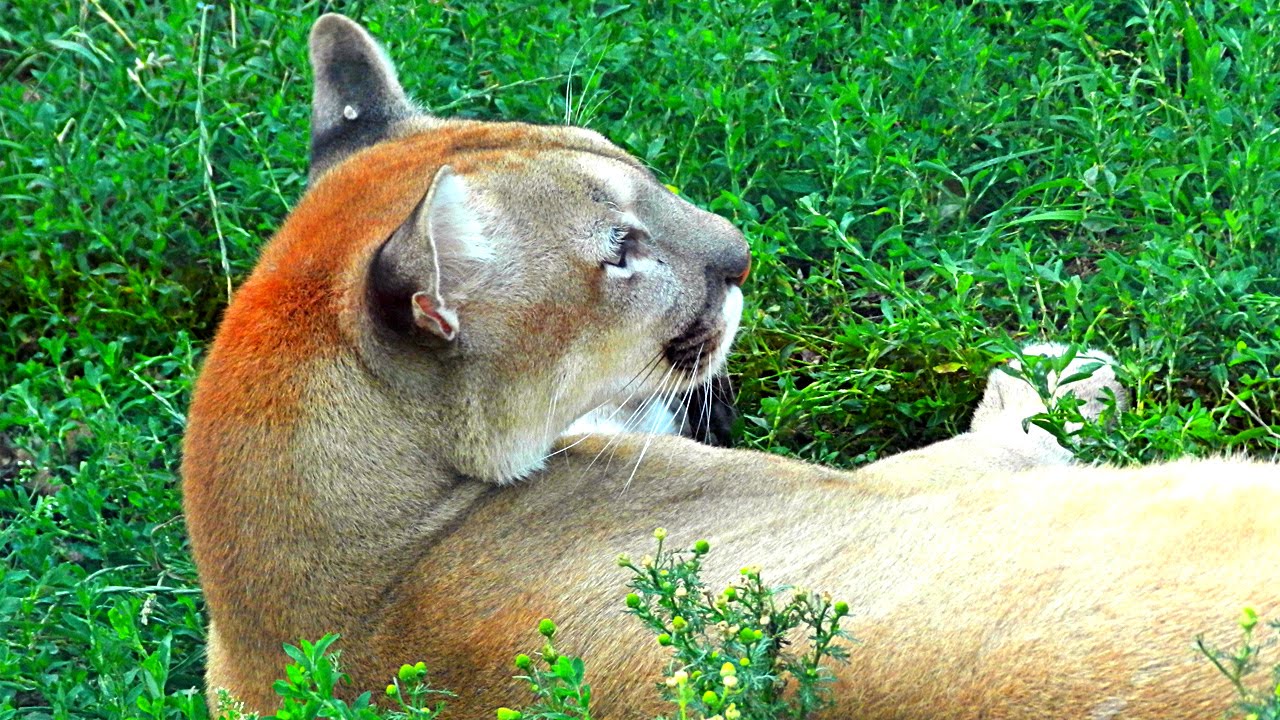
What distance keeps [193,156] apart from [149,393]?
1.29 m

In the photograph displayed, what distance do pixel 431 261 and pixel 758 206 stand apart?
9.30 feet

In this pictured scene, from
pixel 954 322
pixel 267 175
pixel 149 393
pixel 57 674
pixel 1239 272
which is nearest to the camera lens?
pixel 57 674

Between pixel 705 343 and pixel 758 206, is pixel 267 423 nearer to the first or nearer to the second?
pixel 705 343

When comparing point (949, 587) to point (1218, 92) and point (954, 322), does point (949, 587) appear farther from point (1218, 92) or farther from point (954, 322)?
point (1218, 92)

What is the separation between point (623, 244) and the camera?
16.4 ft

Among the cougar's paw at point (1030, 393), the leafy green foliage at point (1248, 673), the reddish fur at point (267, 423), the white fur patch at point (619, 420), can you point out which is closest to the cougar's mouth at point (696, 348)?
the white fur patch at point (619, 420)

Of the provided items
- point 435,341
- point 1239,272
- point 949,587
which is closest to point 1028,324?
point 1239,272

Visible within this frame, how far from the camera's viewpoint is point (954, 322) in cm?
609

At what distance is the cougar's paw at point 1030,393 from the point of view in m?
5.77

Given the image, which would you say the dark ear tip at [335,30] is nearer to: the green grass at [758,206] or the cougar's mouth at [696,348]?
the green grass at [758,206]

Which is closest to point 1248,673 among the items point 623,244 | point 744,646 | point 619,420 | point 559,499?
point 744,646

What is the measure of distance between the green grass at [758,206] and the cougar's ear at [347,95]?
1180 mm

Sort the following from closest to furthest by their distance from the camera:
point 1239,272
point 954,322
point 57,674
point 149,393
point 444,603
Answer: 1. point 444,603
2. point 57,674
3. point 1239,272
4. point 954,322
5. point 149,393

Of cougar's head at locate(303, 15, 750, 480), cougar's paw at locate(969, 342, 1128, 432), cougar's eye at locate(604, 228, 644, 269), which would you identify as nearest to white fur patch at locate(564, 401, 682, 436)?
cougar's head at locate(303, 15, 750, 480)
